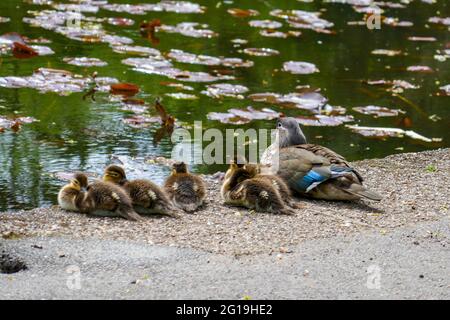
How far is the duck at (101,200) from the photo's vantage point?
7180 millimetres

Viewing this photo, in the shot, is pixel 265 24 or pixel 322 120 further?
pixel 265 24

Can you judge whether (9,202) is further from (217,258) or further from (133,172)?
(217,258)

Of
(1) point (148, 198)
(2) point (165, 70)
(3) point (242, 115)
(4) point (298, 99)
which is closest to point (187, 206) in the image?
(1) point (148, 198)

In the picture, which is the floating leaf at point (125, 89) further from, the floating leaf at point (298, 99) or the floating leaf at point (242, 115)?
the floating leaf at point (298, 99)

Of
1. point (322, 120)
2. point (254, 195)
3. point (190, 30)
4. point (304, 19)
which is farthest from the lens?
point (304, 19)

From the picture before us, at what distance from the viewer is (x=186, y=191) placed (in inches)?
300

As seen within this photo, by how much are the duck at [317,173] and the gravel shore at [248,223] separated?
111 mm

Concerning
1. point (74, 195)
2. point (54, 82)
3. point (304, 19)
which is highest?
point (74, 195)

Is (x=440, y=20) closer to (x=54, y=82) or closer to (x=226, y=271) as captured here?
(x=54, y=82)

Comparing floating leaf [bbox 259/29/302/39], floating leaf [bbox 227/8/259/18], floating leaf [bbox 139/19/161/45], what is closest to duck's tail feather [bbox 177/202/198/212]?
Result: floating leaf [bbox 139/19/161/45]

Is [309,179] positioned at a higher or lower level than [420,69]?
higher

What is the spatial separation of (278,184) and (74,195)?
167 centimetres

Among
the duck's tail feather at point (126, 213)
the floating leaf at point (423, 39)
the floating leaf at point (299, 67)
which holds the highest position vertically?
the duck's tail feather at point (126, 213)

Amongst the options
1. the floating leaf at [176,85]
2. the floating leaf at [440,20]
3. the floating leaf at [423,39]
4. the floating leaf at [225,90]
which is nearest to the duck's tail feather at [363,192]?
the floating leaf at [225,90]
